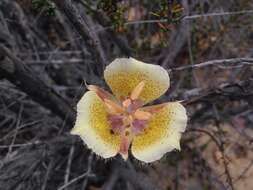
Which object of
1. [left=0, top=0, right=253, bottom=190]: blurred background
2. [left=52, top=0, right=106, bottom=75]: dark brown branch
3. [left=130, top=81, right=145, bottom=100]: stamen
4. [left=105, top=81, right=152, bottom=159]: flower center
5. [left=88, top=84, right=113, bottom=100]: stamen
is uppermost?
[left=52, top=0, right=106, bottom=75]: dark brown branch

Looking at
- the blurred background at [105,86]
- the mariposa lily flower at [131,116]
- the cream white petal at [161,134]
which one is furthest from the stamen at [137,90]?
the blurred background at [105,86]

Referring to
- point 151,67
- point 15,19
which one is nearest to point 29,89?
point 151,67

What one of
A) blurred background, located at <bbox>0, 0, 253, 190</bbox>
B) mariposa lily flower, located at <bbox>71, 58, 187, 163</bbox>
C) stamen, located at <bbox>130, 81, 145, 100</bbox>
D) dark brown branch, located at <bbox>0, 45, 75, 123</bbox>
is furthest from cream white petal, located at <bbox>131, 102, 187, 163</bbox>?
dark brown branch, located at <bbox>0, 45, 75, 123</bbox>

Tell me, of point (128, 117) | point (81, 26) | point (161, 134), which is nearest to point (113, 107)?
point (128, 117)

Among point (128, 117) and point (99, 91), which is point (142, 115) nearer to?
point (128, 117)

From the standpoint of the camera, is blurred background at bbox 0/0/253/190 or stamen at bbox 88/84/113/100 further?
blurred background at bbox 0/0/253/190

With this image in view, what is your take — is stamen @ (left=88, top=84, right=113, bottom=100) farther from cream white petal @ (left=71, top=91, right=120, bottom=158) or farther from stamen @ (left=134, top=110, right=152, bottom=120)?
stamen @ (left=134, top=110, right=152, bottom=120)
